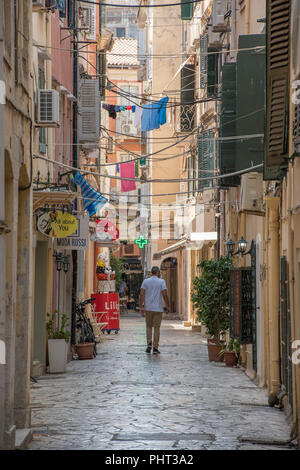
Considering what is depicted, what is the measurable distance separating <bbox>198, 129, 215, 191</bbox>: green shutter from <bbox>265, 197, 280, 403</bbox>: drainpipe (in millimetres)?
14733

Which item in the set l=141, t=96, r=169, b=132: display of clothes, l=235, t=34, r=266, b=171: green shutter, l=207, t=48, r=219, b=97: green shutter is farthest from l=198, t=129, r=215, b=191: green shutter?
l=235, t=34, r=266, b=171: green shutter

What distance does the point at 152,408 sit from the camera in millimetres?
13414

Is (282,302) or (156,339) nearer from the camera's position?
(282,302)

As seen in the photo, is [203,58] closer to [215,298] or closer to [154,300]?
[154,300]

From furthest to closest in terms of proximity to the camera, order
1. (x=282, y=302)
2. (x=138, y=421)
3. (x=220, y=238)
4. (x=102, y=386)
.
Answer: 1. (x=220, y=238)
2. (x=102, y=386)
3. (x=282, y=302)
4. (x=138, y=421)

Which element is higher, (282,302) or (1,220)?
(1,220)

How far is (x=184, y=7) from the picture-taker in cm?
3969

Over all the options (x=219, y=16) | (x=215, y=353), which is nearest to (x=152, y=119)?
(x=219, y=16)

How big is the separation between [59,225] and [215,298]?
4.13 m

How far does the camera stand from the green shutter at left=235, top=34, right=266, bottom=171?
16.5 metres

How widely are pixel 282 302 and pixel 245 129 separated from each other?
4976mm

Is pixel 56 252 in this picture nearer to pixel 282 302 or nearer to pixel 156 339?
pixel 156 339

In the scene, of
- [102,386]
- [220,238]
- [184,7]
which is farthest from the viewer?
[184,7]
